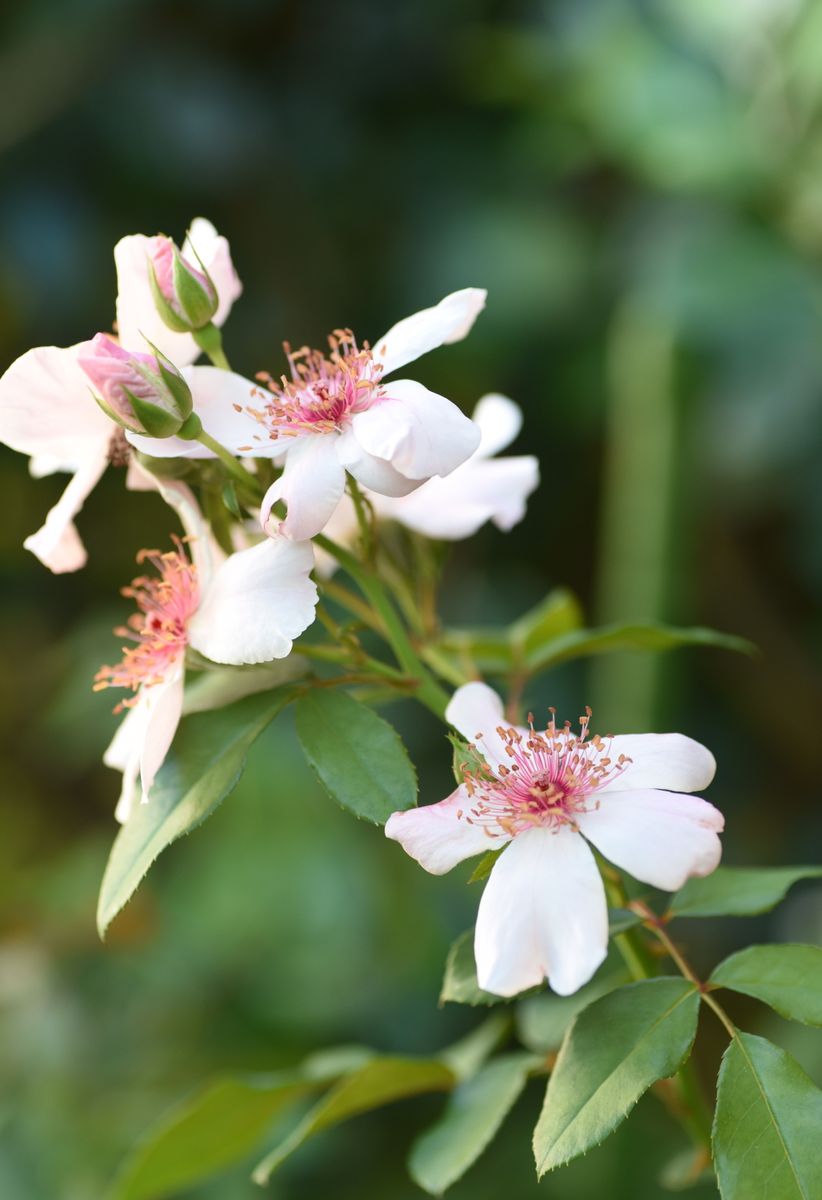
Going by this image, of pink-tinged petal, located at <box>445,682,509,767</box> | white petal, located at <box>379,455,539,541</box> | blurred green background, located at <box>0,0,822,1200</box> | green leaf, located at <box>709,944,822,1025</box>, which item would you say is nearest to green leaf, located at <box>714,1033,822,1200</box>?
green leaf, located at <box>709,944,822,1025</box>

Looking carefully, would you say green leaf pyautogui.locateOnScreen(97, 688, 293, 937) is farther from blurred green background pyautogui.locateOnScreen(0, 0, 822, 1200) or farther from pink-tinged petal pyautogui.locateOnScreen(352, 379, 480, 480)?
blurred green background pyautogui.locateOnScreen(0, 0, 822, 1200)

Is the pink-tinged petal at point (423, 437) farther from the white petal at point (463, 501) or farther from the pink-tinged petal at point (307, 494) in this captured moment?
the white petal at point (463, 501)

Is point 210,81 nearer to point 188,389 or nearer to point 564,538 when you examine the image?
point 564,538

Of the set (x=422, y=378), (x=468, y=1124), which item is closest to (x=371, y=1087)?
(x=468, y=1124)

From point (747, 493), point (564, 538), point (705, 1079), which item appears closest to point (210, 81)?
point (564, 538)

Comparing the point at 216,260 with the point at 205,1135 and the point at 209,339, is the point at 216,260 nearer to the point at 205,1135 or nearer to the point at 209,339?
the point at 209,339

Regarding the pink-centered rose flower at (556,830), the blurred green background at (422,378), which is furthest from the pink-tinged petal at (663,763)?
the blurred green background at (422,378)

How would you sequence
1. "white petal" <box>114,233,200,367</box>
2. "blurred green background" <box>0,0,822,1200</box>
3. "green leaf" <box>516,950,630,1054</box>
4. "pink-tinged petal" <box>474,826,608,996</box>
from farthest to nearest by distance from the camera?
"blurred green background" <box>0,0,822,1200</box> → "green leaf" <box>516,950,630,1054</box> → "white petal" <box>114,233,200,367</box> → "pink-tinged petal" <box>474,826,608,996</box>
